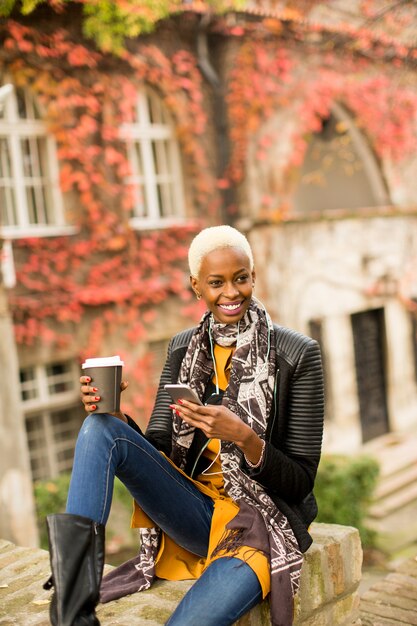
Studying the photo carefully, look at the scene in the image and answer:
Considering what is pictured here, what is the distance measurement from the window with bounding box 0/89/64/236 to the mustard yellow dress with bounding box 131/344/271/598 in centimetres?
633

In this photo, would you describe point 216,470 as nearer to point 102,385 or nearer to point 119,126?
point 102,385

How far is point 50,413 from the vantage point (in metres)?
9.45

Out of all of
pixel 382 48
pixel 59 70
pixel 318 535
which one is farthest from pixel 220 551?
pixel 382 48

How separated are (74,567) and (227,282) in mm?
1202

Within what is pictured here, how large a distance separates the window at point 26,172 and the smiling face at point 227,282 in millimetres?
6336

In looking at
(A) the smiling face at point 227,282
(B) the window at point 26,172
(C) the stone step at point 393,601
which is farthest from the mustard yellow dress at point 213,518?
(B) the window at point 26,172

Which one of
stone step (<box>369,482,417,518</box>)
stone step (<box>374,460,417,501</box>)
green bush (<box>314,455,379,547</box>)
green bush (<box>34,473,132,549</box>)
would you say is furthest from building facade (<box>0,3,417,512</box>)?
green bush (<box>314,455,379,547</box>)

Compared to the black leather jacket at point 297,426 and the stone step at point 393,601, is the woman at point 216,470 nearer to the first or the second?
the black leather jacket at point 297,426

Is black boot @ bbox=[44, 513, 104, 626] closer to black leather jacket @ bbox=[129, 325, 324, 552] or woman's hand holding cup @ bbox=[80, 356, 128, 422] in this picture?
woman's hand holding cup @ bbox=[80, 356, 128, 422]

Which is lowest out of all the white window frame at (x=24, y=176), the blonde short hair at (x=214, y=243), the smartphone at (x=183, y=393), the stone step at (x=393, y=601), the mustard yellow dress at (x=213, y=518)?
the stone step at (x=393, y=601)

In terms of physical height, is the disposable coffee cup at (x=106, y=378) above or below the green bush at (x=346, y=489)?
above

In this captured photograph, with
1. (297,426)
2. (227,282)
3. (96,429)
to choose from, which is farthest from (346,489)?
(96,429)

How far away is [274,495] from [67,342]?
6.61 meters

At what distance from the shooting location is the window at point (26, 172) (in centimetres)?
897
